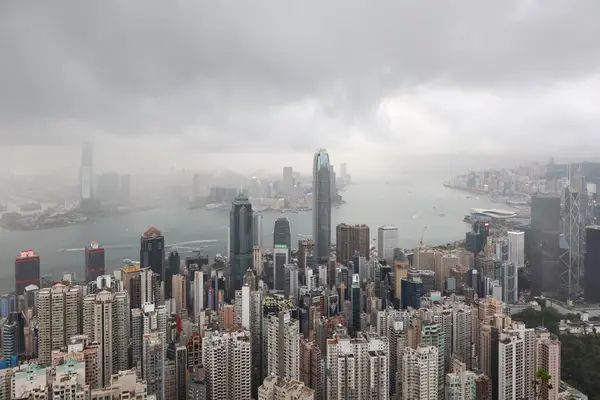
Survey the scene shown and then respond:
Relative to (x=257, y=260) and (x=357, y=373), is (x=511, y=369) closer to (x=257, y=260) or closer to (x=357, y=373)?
(x=357, y=373)

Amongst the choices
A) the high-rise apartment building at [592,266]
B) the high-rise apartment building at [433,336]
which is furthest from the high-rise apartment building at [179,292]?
the high-rise apartment building at [592,266]

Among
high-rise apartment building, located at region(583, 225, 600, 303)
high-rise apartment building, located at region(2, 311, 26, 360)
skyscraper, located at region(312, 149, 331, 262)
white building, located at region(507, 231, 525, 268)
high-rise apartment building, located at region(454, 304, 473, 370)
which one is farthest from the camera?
skyscraper, located at region(312, 149, 331, 262)

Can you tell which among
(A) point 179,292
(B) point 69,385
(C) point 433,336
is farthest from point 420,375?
(A) point 179,292

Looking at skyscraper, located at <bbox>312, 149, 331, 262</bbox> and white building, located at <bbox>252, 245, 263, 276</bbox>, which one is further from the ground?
skyscraper, located at <bbox>312, 149, 331, 262</bbox>

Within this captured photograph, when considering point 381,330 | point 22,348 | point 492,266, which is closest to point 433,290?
point 492,266

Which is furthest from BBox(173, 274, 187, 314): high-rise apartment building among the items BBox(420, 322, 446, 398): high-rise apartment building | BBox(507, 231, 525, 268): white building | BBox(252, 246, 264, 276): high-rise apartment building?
BBox(507, 231, 525, 268): white building

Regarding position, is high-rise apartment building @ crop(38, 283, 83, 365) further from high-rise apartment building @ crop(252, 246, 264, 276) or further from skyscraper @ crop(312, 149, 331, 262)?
skyscraper @ crop(312, 149, 331, 262)
